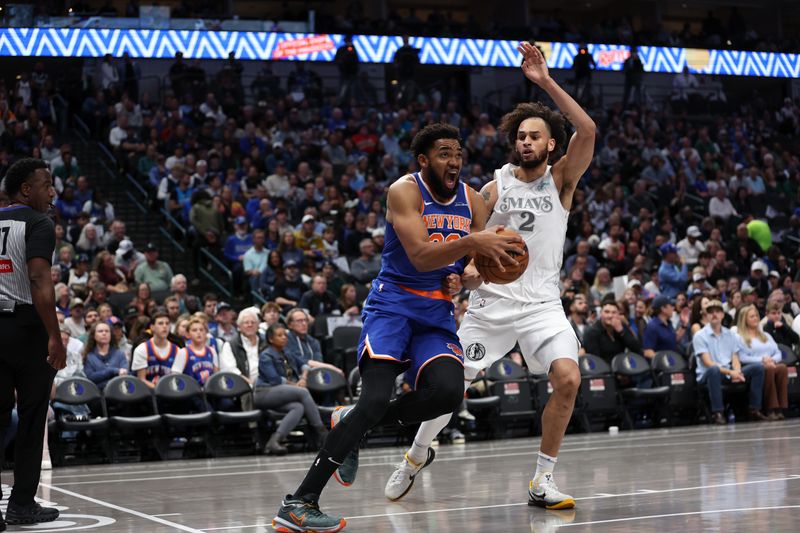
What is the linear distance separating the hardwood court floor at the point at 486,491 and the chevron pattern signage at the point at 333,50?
1452 centimetres

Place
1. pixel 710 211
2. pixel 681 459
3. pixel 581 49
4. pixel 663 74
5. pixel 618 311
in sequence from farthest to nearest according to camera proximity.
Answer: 1. pixel 663 74
2. pixel 581 49
3. pixel 710 211
4. pixel 618 311
5. pixel 681 459

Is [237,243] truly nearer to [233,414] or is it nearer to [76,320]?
[76,320]

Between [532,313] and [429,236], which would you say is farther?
[532,313]

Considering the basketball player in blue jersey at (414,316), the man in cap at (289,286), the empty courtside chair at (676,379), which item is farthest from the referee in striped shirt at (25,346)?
the empty courtside chair at (676,379)

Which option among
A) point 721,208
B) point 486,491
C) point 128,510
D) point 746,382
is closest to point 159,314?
point 128,510

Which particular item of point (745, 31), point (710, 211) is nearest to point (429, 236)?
point (710, 211)

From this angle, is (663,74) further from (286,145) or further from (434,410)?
(434,410)

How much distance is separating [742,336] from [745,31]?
2085cm

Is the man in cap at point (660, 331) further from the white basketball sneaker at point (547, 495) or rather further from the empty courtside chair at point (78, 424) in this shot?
the white basketball sneaker at point (547, 495)

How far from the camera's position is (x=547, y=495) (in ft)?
22.0

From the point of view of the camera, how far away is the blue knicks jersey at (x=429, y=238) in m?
6.15

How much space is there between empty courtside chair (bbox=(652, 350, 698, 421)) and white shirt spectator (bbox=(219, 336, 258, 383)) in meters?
5.47

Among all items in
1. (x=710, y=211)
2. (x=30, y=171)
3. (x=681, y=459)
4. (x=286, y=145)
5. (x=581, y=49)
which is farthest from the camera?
(x=581, y=49)

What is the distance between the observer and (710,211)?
2348cm
